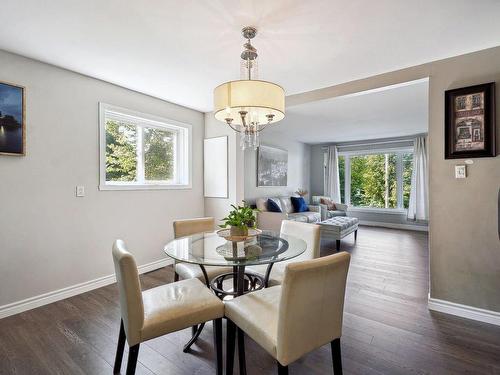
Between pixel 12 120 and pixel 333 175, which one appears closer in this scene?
pixel 12 120

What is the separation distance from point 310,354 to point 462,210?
71.5 inches

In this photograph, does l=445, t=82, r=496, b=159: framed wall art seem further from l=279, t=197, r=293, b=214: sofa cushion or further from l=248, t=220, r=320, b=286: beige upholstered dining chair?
l=279, t=197, r=293, b=214: sofa cushion

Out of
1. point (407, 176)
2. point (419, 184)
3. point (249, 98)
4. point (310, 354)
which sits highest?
point (249, 98)

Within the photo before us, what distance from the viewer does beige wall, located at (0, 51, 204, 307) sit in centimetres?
231

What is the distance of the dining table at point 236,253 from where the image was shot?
1614mm

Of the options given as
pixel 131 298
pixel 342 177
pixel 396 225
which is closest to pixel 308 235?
pixel 131 298

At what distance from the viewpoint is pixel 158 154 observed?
3656mm

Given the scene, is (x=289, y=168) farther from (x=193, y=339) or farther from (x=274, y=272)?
(x=193, y=339)

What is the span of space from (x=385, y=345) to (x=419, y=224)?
5.32m

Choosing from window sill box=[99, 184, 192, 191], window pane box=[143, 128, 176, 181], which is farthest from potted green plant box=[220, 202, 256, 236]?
window pane box=[143, 128, 176, 181]

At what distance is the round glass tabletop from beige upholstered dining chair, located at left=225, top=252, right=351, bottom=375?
30 cm

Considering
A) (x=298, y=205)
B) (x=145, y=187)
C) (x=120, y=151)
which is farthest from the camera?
(x=298, y=205)

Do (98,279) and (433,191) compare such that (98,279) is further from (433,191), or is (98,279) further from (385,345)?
(433,191)

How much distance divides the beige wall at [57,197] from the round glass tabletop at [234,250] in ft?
4.51
